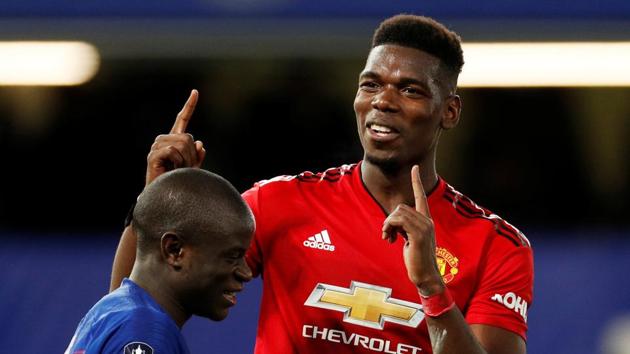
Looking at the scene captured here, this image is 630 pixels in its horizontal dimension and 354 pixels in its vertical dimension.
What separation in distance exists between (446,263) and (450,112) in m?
0.51

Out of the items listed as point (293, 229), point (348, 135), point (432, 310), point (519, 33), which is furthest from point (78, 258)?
point (432, 310)

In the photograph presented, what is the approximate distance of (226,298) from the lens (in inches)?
128

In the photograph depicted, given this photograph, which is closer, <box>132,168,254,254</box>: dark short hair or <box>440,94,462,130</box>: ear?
<box>132,168,254,254</box>: dark short hair

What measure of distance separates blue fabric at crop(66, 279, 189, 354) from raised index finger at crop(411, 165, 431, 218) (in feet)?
2.83

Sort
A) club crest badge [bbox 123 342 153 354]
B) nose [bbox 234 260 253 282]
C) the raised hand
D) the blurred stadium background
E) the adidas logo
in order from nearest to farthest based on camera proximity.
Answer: club crest badge [bbox 123 342 153 354], nose [bbox 234 260 253 282], the raised hand, the adidas logo, the blurred stadium background

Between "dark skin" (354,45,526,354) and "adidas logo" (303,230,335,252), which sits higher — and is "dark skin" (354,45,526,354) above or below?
above

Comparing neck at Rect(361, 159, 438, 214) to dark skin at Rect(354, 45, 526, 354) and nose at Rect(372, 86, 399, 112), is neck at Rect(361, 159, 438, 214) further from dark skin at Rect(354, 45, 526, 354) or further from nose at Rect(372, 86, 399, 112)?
nose at Rect(372, 86, 399, 112)

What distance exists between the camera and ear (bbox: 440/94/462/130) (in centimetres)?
407

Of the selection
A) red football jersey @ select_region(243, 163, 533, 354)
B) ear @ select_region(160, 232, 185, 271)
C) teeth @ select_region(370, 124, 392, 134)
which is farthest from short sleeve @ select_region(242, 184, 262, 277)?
ear @ select_region(160, 232, 185, 271)

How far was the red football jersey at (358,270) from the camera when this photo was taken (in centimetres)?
385

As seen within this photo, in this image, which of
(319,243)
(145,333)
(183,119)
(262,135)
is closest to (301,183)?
(319,243)

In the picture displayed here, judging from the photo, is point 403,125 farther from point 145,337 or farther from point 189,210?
point 145,337

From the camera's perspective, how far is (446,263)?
3908 mm

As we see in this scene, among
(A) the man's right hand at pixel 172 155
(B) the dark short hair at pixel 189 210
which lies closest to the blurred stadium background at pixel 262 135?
(A) the man's right hand at pixel 172 155
